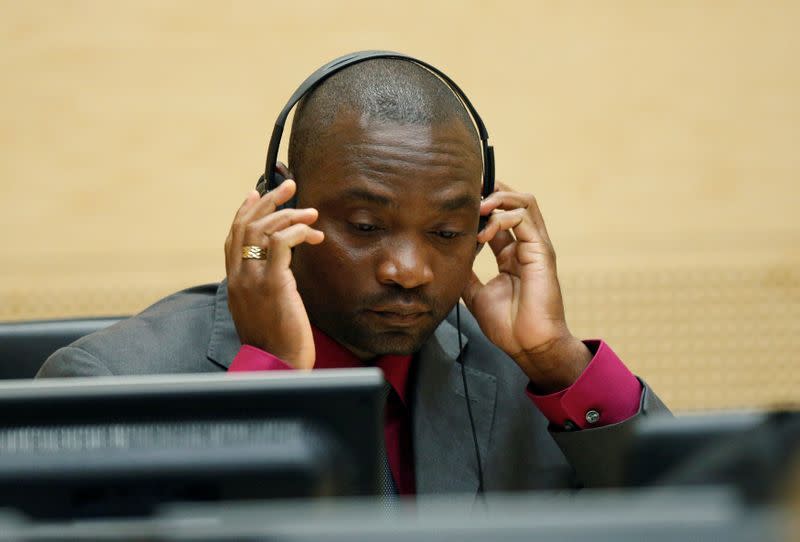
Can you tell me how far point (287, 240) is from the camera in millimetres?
1486

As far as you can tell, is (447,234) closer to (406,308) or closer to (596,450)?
(406,308)

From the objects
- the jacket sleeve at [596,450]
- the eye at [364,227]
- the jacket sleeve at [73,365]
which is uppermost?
the eye at [364,227]

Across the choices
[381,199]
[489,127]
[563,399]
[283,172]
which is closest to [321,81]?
[283,172]

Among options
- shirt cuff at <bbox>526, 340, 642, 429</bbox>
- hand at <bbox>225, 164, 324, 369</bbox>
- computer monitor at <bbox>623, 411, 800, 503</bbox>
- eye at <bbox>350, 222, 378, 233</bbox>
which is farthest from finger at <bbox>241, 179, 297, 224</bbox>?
computer monitor at <bbox>623, 411, 800, 503</bbox>

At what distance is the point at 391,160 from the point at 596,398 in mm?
505

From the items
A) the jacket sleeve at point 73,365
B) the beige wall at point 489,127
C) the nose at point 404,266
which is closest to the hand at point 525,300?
the nose at point 404,266

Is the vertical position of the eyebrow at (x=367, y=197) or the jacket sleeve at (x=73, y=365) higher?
the eyebrow at (x=367, y=197)

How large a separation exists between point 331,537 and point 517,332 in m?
1.17

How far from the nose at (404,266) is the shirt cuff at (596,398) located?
30cm

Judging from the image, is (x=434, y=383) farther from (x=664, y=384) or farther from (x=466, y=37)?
(x=466, y=37)

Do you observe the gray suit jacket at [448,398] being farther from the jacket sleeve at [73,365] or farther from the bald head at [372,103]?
the bald head at [372,103]

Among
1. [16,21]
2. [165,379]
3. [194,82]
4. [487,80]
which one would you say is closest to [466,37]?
[487,80]

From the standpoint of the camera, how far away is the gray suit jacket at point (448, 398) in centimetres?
158

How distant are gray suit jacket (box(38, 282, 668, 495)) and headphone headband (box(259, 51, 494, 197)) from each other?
28 cm
